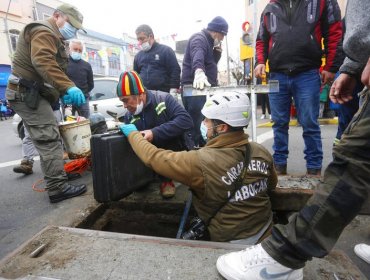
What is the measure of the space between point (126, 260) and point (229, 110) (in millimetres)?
1084

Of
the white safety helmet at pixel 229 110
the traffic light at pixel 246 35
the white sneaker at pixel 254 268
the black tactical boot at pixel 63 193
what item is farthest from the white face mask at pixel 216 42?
the traffic light at pixel 246 35

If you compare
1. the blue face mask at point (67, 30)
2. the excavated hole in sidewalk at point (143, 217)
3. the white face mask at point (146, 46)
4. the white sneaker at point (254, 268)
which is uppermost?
the white face mask at point (146, 46)

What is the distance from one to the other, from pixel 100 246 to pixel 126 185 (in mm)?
808

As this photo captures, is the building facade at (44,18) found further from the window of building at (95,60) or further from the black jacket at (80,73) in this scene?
the black jacket at (80,73)

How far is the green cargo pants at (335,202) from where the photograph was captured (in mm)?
1173

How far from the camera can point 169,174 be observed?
186cm

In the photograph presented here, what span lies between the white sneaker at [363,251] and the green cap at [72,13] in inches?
124

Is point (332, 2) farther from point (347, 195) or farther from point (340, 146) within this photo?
point (347, 195)

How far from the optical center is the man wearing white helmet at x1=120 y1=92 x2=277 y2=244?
1.82 metres

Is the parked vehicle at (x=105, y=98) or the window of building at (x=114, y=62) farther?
the window of building at (x=114, y=62)

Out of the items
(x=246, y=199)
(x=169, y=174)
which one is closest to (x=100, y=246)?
(x=169, y=174)

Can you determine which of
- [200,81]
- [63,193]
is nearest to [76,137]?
[63,193]

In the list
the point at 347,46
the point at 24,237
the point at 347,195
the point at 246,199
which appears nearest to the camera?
the point at 347,195

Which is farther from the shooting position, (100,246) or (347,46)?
(100,246)
